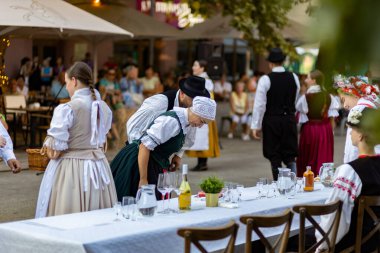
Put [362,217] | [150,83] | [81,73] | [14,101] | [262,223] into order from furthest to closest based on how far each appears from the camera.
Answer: [150,83] → [14,101] → [81,73] → [362,217] → [262,223]

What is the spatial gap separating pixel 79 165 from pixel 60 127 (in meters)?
0.38

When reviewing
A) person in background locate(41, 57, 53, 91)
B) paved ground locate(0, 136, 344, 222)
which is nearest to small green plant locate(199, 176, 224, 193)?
paved ground locate(0, 136, 344, 222)

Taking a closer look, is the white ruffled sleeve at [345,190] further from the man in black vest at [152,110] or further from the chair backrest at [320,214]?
the man in black vest at [152,110]

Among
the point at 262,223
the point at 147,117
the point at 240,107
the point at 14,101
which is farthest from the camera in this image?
the point at 240,107

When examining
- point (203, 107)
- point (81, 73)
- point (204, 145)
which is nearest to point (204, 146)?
point (204, 145)

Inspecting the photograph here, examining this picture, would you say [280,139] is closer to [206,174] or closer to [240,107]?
[206,174]

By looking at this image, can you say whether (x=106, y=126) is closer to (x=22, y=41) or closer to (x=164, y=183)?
(x=164, y=183)

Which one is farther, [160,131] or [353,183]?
[160,131]

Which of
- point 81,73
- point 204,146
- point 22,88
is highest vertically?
point 81,73

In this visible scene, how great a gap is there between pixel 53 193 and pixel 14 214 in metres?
2.86

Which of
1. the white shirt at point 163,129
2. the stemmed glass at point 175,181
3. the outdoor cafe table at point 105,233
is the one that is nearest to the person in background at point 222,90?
the white shirt at point 163,129

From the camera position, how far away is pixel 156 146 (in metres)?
5.26

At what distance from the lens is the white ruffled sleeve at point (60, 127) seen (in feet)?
15.8

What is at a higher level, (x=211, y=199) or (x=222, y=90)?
(x=222, y=90)
